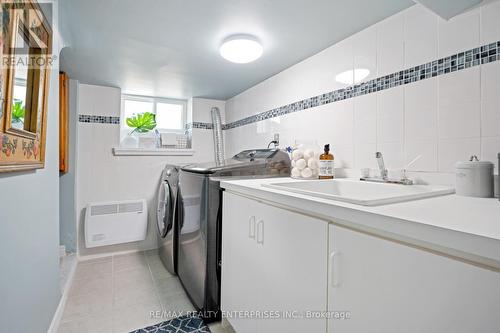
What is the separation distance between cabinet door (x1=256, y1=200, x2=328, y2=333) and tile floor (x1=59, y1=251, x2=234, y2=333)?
695mm

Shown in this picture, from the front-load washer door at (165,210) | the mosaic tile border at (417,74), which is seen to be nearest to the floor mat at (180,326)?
the front-load washer door at (165,210)

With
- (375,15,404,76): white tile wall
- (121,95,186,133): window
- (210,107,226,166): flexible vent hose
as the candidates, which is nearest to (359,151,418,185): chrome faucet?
(375,15,404,76): white tile wall

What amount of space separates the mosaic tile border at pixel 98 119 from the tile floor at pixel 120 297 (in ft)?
5.05

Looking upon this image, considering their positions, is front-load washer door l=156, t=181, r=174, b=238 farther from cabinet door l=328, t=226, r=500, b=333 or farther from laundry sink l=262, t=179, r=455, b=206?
cabinet door l=328, t=226, r=500, b=333

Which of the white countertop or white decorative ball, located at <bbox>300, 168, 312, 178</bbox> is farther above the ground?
white decorative ball, located at <bbox>300, 168, 312, 178</bbox>

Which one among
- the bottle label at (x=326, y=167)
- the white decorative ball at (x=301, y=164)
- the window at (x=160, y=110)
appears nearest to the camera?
the bottle label at (x=326, y=167)

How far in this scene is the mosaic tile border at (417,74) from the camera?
3.38 ft

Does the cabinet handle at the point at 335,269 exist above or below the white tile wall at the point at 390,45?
below

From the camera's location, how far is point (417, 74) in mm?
1249

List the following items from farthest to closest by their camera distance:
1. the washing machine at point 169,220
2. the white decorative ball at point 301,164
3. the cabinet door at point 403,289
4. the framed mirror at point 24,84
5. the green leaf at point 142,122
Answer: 1. the green leaf at point 142,122
2. the washing machine at point 169,220
3. the white decorative ball at point 301,164
4. the framed mirror at point 24,84
5. the cabinet door at point 403,289

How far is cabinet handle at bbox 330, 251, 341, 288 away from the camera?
30.0 inches

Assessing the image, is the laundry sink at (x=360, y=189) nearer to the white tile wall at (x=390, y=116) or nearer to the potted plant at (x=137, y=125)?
the white tile wall at (x=390, y=116)

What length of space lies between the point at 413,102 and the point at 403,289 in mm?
1050

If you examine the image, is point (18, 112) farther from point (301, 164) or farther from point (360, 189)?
point (360, 189)
